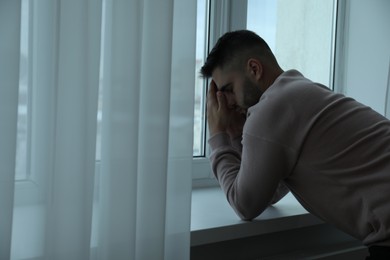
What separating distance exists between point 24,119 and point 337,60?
1558mm

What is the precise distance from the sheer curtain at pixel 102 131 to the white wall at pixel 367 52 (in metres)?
1.15

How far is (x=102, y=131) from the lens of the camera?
913 millimetres

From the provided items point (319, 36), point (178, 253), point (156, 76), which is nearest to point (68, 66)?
point (156, 76)

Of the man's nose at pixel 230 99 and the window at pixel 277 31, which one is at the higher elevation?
the window at pixel 277 31

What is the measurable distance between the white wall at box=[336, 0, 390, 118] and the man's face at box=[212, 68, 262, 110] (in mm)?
784

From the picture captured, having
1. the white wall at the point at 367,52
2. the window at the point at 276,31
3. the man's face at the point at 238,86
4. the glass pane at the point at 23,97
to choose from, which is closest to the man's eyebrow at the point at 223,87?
the man's face at the point at 238,86

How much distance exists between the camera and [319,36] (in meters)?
1.97

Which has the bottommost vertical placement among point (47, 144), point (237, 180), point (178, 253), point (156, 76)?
point (178, 253)

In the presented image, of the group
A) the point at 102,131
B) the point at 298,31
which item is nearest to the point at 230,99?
the point at 102,131

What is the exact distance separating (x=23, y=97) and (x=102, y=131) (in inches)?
6.6

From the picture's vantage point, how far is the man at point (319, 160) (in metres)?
1.07

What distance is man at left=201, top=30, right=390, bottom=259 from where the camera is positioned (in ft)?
3.51

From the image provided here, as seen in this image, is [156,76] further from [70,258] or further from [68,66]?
[70,258]

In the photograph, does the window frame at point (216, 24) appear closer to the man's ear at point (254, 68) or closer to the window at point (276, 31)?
the window at point (276, 31)
